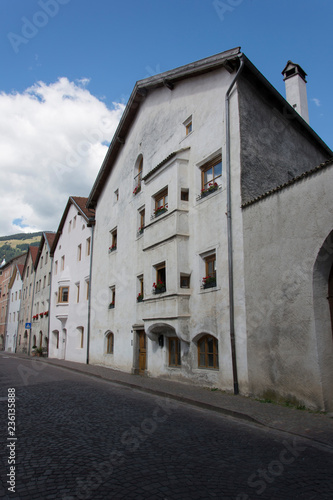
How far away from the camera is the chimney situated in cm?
1916

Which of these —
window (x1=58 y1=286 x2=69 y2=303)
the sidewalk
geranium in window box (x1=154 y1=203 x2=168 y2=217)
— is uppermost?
geranium in window box (x1=154 y1=203 x2=168 y2=217)

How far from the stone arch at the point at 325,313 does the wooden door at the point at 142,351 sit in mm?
9849

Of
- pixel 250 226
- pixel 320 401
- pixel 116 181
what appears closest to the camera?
pixel 320 401

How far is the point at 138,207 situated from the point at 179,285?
6644 mm

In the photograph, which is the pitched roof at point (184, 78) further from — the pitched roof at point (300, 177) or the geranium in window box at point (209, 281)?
the geranium in window box at point (209, 281)

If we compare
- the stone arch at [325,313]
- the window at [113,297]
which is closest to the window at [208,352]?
the stone arch at [325,313]

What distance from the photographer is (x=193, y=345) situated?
13.2 meters

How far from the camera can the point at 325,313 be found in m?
8.91

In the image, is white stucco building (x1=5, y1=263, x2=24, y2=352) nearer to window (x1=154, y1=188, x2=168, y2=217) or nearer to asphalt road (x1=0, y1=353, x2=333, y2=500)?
window (x1=154, y1=188, x2=168, y2=217)

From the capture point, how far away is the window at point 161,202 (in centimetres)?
1565

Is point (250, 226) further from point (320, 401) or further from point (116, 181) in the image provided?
point (116, 181)

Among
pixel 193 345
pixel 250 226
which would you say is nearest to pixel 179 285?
pixel 193 345

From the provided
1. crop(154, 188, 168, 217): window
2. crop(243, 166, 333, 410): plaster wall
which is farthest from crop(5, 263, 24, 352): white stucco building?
crop(243, 166, 333, 410): plaster wall

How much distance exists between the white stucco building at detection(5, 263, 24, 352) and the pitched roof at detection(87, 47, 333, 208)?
3262cm
